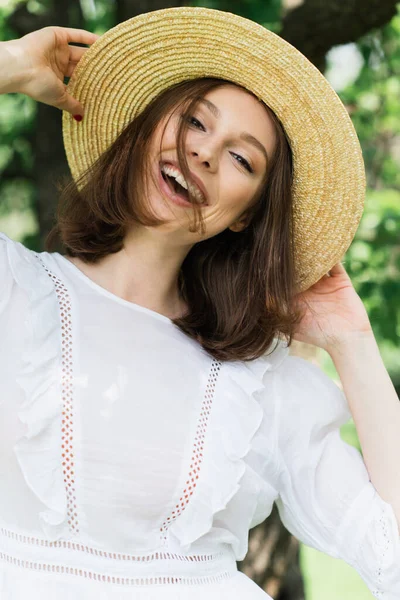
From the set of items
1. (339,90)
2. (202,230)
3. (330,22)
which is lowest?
(339,90)

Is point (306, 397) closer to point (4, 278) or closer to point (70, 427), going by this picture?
point (70, 427)

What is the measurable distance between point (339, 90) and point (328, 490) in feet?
8.45

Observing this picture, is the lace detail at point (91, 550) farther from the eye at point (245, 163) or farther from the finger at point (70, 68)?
the finger at point (70, 68)

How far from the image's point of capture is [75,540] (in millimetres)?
1963

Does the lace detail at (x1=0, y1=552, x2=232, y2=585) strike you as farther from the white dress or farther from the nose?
the nose

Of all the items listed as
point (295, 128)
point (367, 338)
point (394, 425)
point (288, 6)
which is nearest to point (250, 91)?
point (295, 128)

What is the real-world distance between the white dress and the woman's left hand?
125mm

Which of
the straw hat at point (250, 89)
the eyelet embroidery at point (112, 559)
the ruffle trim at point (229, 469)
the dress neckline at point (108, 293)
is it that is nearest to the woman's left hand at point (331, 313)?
the straw hat at point (250, 89)

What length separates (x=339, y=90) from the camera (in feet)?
13.9

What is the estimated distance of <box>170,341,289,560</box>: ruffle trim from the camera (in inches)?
80.8

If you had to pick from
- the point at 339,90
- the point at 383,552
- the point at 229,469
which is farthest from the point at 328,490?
the point at 339,90

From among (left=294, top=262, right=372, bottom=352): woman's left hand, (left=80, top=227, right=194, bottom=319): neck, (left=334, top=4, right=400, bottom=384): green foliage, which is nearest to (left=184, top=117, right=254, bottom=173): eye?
(left=80, top=227, right=194, bottom=319): neck

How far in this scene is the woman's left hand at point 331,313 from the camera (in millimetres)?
2381

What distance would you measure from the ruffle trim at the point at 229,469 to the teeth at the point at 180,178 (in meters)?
0.47
